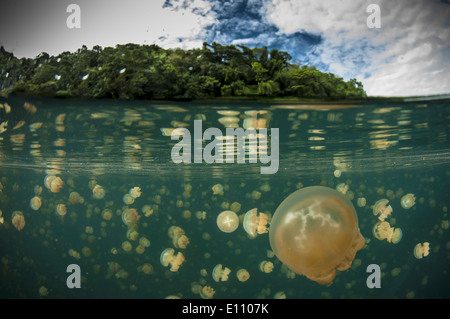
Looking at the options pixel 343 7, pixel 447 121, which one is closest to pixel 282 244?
pixel 343 7

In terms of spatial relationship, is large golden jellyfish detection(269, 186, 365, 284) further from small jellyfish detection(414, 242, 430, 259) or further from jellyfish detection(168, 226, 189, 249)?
small jellyfish detection(414, 242, 430, 259)

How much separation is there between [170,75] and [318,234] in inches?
110

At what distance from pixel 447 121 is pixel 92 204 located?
Answer: 1091 inches

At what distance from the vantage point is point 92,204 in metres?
28.5

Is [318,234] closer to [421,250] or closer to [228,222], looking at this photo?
[228,222]

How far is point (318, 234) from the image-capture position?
14.0 ft

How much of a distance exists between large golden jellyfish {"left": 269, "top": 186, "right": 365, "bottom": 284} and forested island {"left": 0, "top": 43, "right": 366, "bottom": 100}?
1493 millimetres

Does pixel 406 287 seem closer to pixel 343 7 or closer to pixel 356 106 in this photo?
pixel 356 106

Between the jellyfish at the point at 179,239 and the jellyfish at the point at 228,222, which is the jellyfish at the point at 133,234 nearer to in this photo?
the jellyfish at the point at 179,239

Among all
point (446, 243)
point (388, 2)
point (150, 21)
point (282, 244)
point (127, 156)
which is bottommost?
point (446, 243)

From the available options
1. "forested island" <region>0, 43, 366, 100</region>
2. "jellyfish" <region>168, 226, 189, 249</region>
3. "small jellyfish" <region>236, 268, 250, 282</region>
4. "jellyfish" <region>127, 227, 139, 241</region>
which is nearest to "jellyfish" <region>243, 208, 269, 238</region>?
"small jellyfish" <region>236, 268, 250, 282</region>

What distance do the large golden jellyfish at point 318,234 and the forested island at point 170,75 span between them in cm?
149

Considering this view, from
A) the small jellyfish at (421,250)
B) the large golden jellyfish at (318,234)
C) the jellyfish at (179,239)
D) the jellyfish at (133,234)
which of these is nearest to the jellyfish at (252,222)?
the jellyfish at (179,239)

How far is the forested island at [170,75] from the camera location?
3650 millimetres
